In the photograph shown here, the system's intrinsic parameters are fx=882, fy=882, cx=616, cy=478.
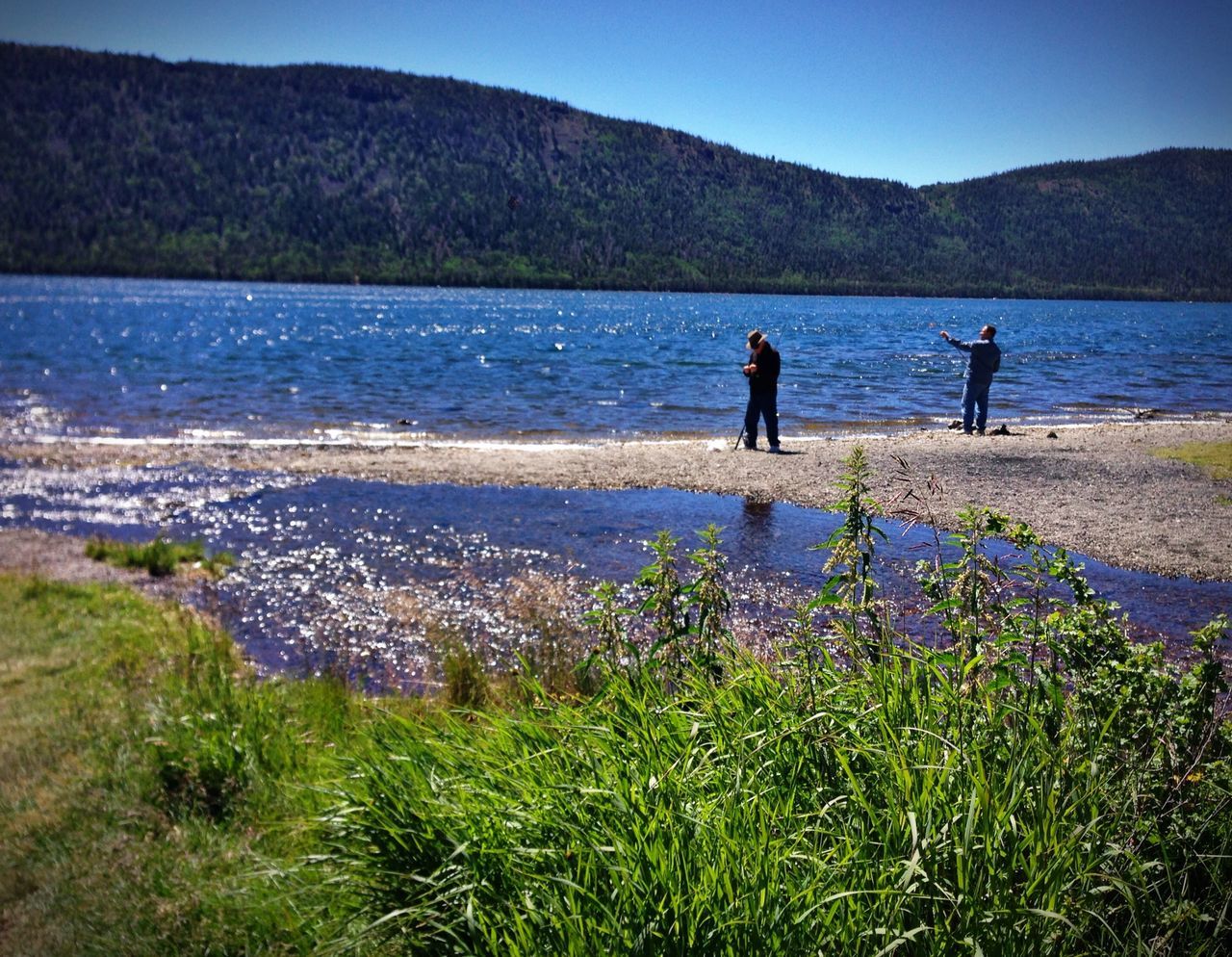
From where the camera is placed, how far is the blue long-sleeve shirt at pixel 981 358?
19.2 metres

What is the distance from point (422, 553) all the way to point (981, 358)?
45.9 ft

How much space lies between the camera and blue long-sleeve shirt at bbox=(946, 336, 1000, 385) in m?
19.2

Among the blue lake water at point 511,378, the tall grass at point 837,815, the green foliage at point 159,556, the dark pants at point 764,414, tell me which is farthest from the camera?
the blue lake water at point 511,378

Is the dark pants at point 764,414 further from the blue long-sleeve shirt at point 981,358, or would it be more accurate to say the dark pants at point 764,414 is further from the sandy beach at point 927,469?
the blue long-sleeve shirt at point 981,358

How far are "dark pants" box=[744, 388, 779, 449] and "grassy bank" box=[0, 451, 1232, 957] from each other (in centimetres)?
1383

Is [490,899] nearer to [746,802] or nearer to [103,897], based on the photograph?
[746,802]

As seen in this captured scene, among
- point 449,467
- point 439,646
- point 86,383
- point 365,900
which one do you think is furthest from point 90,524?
point 86,383

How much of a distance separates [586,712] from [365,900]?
107 centimetres

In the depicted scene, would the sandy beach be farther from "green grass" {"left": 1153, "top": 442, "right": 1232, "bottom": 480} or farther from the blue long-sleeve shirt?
the blue long-sleeve shirt

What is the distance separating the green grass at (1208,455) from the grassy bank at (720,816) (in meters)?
13.8

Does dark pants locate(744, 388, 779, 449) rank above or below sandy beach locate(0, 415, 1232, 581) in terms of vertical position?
above

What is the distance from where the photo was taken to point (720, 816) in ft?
7.93

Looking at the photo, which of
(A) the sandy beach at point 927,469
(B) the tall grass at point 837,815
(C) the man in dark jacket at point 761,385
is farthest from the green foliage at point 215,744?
(C) the man in dark jacket at point 761,385

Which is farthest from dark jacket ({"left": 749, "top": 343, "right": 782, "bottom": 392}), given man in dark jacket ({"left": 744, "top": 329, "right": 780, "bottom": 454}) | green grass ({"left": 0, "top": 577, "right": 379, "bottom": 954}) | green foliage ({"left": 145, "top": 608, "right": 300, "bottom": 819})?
green foliage ({"left": 145, "top": 608, "right": 300, "bottom": 819})
